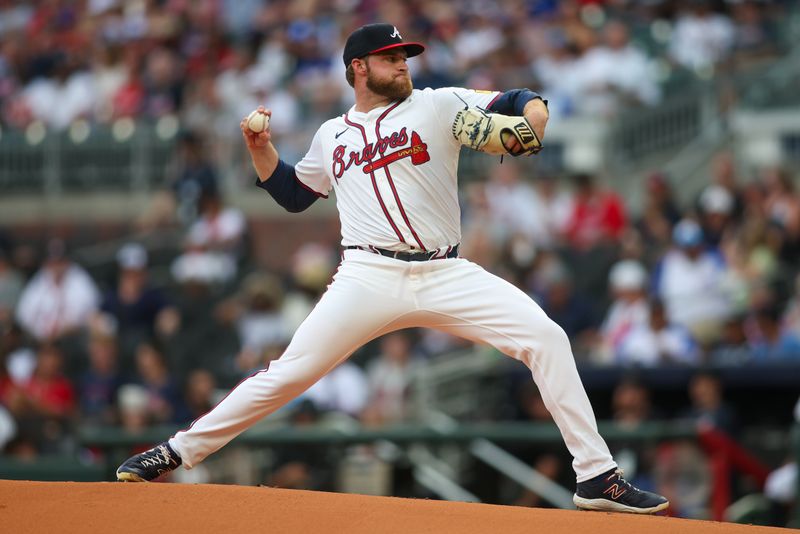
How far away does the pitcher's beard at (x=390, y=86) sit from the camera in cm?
596

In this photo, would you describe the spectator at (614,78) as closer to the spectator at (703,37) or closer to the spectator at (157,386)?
the spectator at (703,37)

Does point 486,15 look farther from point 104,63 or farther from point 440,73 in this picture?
point 104,63

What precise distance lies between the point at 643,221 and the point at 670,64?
9.79 ft

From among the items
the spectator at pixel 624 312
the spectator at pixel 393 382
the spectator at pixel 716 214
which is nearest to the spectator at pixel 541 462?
the spectator at pixel 624 312

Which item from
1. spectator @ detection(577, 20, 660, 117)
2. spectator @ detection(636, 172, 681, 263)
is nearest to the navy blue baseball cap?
spectator @ detection(636, 172, 681, 263)

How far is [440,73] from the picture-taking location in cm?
1452

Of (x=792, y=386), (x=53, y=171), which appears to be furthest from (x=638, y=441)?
(x=53, y=171)

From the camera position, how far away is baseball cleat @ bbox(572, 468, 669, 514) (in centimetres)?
571

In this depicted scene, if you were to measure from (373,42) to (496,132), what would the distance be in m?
0.81

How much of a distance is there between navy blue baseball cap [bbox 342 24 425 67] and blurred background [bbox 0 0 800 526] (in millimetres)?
4079

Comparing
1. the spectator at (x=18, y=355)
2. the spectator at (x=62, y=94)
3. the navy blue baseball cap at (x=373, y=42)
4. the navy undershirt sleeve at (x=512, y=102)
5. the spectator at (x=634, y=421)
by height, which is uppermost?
the spectator at (x=62, y=94)

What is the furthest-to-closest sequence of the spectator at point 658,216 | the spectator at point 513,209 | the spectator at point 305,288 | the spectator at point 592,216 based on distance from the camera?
the spectator at point 513,209 → the spectator at point 592,216 → the spectator at point 305,288 → the spectator at point 658,216

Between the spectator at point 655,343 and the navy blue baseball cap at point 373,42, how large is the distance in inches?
192

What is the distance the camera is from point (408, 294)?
5.84 meters
